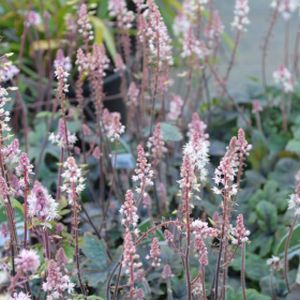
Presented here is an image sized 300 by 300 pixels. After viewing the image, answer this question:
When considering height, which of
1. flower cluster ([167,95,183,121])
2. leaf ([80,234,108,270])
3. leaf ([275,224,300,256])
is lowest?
leaf ([275,224,300,256])

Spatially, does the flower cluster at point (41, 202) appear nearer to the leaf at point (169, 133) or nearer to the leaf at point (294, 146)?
the leaf at point (169, 133)

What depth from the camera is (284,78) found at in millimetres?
2420

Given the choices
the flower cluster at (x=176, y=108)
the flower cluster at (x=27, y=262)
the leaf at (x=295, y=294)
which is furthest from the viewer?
the flower cluster at (x=176, y=108)

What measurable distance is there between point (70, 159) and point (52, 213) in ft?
0.36

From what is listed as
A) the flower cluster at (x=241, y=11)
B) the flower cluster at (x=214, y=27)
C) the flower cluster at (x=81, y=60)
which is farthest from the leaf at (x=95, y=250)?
the flower cluster at (x=214, y=27)

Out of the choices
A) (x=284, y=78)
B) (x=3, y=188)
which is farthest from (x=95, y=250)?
(x=284, y=78)

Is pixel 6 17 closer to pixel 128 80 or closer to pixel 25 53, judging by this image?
A: pixel 25 53

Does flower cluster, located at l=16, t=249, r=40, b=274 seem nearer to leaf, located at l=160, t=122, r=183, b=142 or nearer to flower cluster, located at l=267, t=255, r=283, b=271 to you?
flower cluster, located at l=267, t=255, r=283, b=271

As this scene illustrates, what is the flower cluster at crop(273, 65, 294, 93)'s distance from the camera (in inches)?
94.1

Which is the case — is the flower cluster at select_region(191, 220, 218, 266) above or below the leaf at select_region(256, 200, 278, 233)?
above

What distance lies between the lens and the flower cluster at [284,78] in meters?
2.39

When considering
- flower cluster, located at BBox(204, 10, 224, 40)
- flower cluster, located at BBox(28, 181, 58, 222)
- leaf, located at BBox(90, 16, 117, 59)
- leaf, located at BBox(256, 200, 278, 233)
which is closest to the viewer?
flower cluster, located at BBox(28, 181, 58, 222)

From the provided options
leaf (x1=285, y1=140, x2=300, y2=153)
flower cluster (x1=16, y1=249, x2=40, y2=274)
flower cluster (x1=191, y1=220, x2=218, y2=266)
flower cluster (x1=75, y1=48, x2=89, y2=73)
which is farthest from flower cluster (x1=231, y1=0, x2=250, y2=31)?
flower cluster (x1=16, y1=249, x2=40, y2=274)

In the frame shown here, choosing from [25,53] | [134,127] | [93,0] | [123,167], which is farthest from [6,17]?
[123,167]
